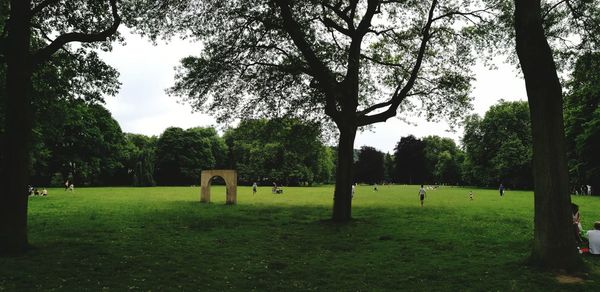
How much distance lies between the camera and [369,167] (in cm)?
14438

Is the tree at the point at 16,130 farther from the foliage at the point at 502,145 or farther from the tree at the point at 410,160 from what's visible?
the tree at the point at 410,160

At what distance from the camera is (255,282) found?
10.7m

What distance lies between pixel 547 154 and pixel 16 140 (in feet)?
50.4

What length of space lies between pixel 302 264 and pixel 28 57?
10.8 m

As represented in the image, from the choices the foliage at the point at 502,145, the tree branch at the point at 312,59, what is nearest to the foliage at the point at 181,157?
the foliage at the point at 502,145

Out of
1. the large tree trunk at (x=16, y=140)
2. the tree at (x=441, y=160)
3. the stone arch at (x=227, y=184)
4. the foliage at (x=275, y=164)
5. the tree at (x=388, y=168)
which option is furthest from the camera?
the tree at (x=388, y=168)

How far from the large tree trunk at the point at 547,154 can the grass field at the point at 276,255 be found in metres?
0.84

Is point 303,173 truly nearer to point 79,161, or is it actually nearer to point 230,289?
point 79,161

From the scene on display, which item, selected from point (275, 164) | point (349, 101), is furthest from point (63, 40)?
point (275, 164)

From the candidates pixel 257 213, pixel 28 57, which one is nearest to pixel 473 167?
pixel 257 213

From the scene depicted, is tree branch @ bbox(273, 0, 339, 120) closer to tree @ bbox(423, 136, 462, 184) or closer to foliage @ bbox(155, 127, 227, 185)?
foliage @ bbox(155, 127, 227, 185)

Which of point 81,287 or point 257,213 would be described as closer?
point 81,287

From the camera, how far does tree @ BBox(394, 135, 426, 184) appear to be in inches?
5290

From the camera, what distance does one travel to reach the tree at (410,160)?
134375 millimetres
